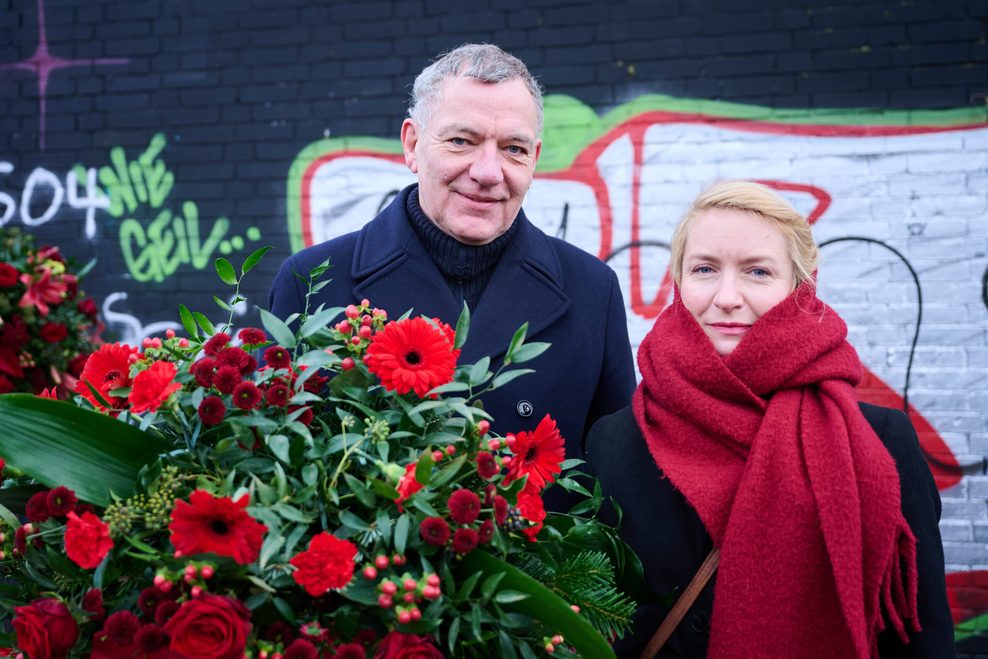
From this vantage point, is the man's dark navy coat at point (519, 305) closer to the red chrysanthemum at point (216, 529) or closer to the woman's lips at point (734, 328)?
the woman's lips at point (734, 328)

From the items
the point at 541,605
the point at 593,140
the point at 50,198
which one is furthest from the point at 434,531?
the point at 50,198

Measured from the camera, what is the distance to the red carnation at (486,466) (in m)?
1.13

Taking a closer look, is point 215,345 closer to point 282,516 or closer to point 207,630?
point 282,516

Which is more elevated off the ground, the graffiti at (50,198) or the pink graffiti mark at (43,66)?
the pink graffiti mark at (43,66)

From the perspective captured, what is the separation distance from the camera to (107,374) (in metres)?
1.27

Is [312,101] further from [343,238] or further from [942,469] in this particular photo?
[942,469]

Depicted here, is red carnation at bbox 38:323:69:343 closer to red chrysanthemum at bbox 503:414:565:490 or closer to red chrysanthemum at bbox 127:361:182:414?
red chrysanthemum at bbox 127:361:182:414

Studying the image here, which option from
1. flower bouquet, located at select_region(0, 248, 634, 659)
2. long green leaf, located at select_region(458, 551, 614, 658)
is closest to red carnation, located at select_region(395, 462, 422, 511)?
flower bouquet, located at select_region(0, 248, 634, 659)

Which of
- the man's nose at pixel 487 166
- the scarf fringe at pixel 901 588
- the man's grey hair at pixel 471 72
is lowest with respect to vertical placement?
the scarf fringe at pixel 901 588

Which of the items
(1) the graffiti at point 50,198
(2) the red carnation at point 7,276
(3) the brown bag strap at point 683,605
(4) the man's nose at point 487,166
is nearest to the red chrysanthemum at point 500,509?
(3) the brown bag strap at point 683,605

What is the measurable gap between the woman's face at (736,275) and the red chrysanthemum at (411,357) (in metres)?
0.65

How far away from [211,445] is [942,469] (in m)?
3.60

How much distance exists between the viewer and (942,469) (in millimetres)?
3912

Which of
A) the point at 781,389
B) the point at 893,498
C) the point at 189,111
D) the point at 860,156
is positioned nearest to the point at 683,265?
the point at 781,389
